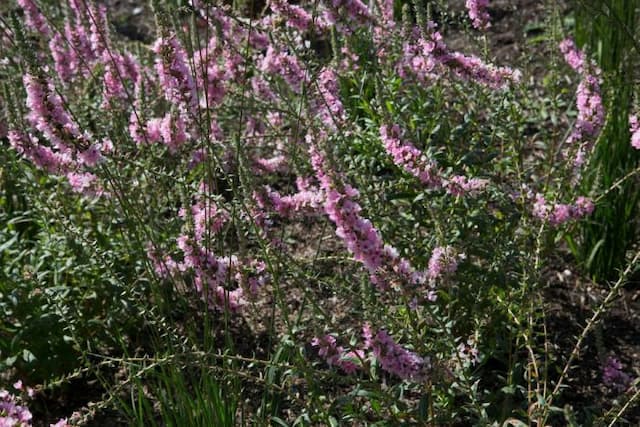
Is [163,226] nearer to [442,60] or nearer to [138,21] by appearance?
[442,60]

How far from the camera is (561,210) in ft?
10.1

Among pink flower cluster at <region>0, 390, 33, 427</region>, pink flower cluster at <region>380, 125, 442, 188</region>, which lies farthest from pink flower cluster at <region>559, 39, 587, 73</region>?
pink flower cluster at <region>0, 390, 33, 427</region>

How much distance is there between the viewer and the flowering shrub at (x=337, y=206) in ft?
8.46

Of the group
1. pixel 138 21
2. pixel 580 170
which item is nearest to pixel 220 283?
pixel 580 170

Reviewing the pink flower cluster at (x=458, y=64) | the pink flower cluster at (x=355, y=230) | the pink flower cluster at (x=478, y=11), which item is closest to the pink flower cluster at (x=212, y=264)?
the pink flower cluster at (x=355, y=230)

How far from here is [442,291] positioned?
3.29m

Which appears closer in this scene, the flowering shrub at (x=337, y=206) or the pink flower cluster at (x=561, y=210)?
the flowering shrub at (x=337, y=206)

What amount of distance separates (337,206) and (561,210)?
1158mm

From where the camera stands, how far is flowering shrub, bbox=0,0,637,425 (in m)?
2.58

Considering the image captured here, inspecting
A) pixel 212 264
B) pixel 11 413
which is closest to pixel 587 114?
pixel 212 264

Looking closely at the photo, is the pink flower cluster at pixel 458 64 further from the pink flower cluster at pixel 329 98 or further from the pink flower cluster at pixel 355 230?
the pink flower cluster at pixel 355 230

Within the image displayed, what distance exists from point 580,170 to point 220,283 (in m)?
1.65

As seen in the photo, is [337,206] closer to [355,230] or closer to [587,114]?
[355,230]

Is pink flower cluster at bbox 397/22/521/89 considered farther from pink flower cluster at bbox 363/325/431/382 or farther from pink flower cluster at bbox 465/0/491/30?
pink flower cluster at bbox 363/325/431/382
